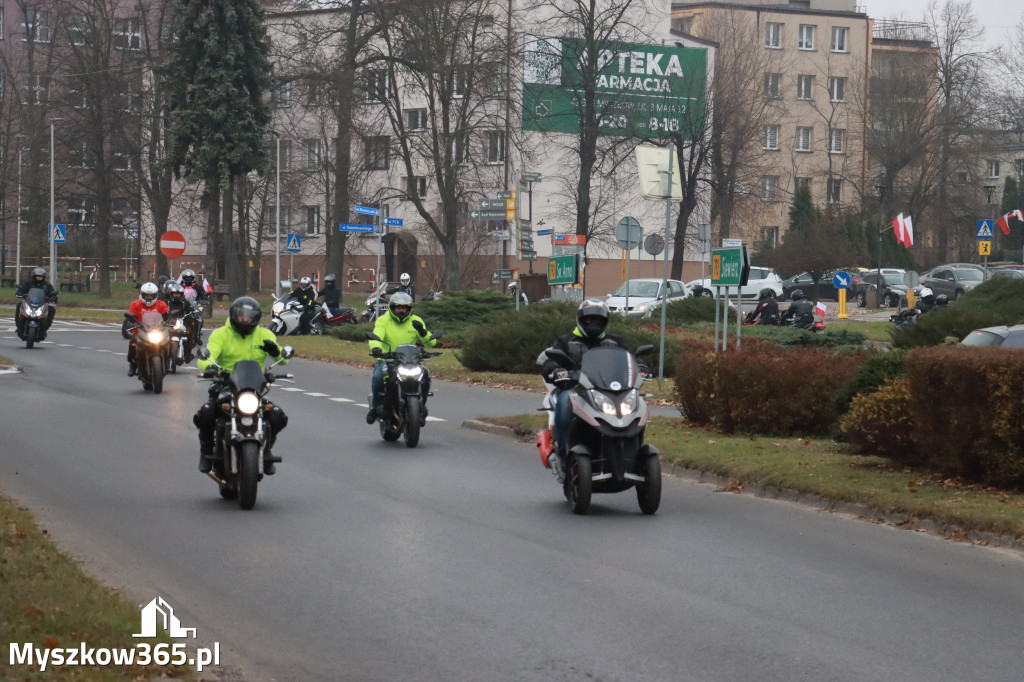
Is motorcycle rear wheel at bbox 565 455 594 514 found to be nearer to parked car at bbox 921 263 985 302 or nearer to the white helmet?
the white helmet

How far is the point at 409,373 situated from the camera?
15648 millimetres

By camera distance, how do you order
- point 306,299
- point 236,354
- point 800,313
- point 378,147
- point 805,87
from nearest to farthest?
point 236,354, point 800,313, point 306,299, point 378,147, point 805,87

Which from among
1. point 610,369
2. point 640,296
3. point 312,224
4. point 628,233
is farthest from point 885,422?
point 312,224

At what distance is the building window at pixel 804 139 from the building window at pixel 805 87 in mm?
2267

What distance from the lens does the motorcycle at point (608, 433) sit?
36.0 feet

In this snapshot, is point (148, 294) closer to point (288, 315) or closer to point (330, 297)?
point (288, 315)

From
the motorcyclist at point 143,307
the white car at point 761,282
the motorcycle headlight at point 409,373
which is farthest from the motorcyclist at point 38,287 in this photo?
the white car at point 761,282

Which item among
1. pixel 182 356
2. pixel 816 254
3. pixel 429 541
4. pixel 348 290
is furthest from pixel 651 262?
pixel 429 541

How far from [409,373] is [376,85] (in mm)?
35922

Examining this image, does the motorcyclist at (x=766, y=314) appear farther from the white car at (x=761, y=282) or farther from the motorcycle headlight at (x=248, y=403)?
the motorcycle headlight at (x=248, y=403)

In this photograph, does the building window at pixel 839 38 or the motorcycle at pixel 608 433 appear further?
the building window at pixel 839 38

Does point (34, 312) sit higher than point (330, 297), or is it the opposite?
point (330, 297)

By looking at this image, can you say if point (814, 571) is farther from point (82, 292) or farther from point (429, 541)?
point (82, 292)

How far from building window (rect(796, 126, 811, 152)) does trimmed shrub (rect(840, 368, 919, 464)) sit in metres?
82.9
